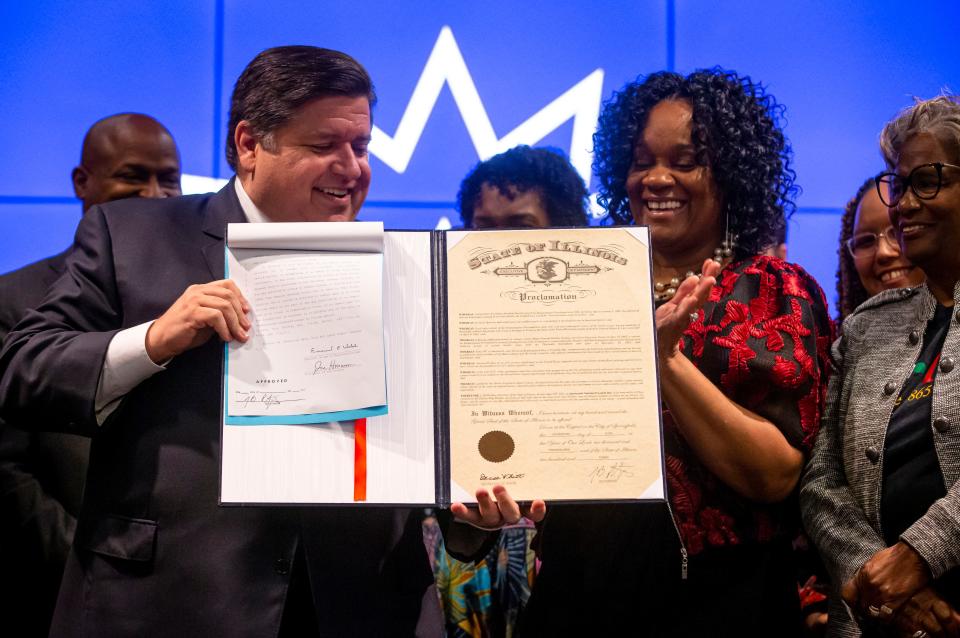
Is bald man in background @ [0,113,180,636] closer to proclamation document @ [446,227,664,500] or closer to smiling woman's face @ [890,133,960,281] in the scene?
proclamation document @ [446,227,664,500]

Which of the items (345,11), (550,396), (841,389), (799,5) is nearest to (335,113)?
(550,396)

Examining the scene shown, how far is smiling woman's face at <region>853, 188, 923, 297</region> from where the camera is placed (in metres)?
2.60

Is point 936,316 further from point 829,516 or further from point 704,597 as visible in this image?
point 704,597

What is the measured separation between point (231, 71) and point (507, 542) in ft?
6.98

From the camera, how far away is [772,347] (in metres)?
1.67

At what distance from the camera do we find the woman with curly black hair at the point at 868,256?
261 centimetres

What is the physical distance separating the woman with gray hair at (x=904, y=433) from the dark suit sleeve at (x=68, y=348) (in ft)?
4.21

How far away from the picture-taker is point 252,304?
1.55m
